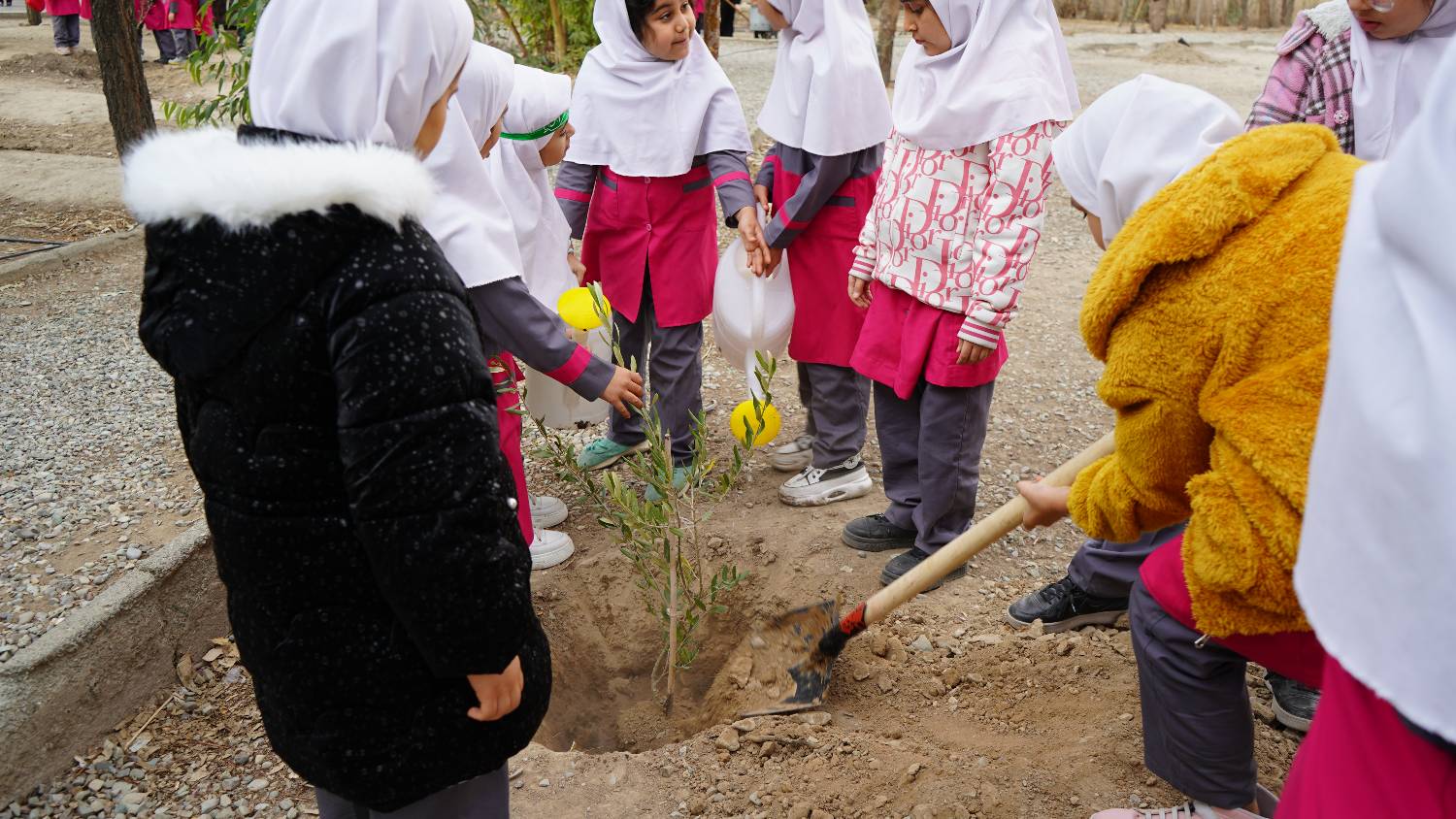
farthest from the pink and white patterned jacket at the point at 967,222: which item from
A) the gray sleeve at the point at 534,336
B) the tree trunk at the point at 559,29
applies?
the tree trunk at the point at 559,29

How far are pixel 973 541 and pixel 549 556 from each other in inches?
62.4

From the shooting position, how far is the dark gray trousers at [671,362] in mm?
3773

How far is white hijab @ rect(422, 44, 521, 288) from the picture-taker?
237 centimetres

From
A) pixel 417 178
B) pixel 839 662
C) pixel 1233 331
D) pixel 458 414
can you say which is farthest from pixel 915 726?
pixel 417 178

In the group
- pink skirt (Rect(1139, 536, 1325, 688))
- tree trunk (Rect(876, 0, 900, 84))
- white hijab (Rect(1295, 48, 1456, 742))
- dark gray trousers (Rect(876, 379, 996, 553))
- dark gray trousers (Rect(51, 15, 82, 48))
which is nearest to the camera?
white hijab (Rect(1295, 48, 1456, 742))

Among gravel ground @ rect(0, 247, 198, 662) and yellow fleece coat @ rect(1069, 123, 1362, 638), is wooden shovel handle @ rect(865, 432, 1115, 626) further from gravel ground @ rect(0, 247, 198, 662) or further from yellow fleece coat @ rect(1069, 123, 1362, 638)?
gravel ground @ rect(0, 247, 198, 662)

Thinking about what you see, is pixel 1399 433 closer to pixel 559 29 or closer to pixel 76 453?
pixel 76 453

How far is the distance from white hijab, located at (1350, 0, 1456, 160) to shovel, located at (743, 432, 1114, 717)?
0.97 metres

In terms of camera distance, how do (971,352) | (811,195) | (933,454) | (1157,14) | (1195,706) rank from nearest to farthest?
(1195,706) < (971,352) < (933,454) < (811,195) < (1157,14)

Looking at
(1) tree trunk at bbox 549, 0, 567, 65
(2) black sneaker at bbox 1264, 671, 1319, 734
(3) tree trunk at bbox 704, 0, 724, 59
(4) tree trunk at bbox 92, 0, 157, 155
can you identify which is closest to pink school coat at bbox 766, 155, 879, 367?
(2) black sneaker at bbox 1264, 671, 1319, 734

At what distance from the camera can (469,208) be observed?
244cm

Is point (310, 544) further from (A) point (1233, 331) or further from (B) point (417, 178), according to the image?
(A) point (1233, 331)

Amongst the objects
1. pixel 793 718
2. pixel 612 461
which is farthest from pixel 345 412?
pixel 612 461

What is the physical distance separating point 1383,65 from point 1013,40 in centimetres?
86
